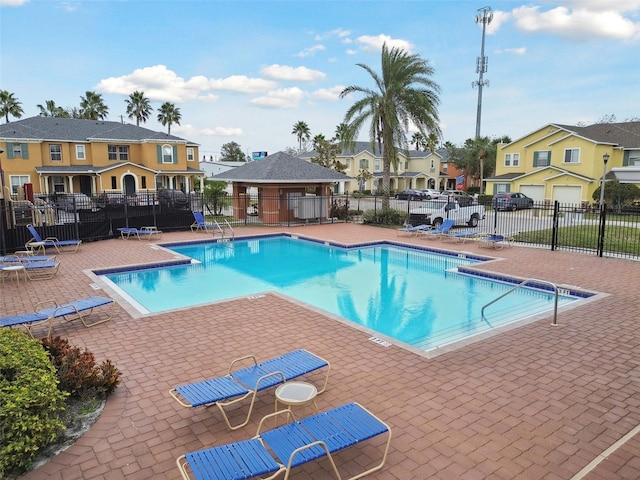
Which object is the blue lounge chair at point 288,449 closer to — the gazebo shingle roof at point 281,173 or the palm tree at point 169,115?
the gazebo shingle roof at point 281,173

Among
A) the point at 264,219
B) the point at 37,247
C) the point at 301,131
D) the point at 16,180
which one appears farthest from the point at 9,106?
the point at 37,247

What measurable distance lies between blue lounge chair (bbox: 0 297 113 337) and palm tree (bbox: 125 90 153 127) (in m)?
59.1

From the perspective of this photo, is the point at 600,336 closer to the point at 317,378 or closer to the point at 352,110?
the point at 317,378

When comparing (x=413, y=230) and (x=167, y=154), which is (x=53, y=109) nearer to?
(x=167, y=154)

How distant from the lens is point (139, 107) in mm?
A: 61625

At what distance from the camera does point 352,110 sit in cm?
2400

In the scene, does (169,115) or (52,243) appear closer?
(52,243)

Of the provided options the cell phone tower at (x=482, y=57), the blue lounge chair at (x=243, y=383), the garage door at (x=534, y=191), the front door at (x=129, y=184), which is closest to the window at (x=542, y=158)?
the garage door at (x=534, y=191)

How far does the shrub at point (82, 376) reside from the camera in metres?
5.12

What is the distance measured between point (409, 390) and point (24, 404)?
13.5 feet

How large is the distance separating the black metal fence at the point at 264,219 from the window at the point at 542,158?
1031 centimetres

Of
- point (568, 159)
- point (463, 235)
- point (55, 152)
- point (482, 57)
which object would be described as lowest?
point (463, 235)

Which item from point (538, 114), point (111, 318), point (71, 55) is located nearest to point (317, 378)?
point (111, 318)

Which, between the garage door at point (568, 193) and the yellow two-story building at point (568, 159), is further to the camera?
the yellow two-story building at point (568, 159)
